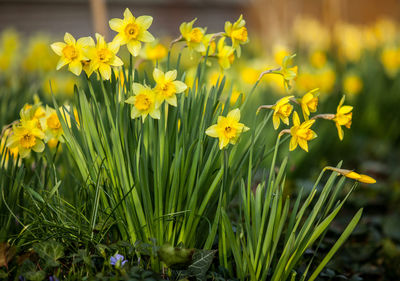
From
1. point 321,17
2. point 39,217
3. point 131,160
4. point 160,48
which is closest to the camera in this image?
point 39,217

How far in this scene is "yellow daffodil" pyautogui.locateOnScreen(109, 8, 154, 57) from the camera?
1326mm

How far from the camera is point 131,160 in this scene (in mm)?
1399

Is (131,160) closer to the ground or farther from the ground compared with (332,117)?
closer to the ground

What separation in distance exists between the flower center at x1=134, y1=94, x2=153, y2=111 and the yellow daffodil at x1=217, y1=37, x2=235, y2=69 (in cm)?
39

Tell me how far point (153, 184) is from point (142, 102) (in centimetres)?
30

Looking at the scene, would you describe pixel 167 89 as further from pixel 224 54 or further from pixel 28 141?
pixel 28 141

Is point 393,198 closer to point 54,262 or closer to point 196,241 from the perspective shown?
point 196,241

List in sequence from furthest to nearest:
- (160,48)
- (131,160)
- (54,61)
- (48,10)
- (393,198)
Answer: (48,10) < (54,61) < (393,198) < (160,48) < (131,160)

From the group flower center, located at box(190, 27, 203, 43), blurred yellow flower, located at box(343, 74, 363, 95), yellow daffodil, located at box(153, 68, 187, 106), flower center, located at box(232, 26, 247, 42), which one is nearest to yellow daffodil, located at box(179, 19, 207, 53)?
flower center, located at box(190, 27, 203, 43)

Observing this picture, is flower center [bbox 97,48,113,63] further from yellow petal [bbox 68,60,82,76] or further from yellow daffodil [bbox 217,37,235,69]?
yellow daffodil [bbox 217,37,235,69]

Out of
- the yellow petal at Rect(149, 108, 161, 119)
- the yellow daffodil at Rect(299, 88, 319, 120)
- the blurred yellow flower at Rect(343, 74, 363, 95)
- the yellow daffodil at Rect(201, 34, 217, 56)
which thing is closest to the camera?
the yellow petal at Rect(149, 108, 161, 119)

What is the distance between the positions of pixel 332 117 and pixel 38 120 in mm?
909

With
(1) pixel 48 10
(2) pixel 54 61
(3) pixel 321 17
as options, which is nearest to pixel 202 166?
(2) pixel 54 61

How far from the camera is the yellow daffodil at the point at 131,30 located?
1326 mm
